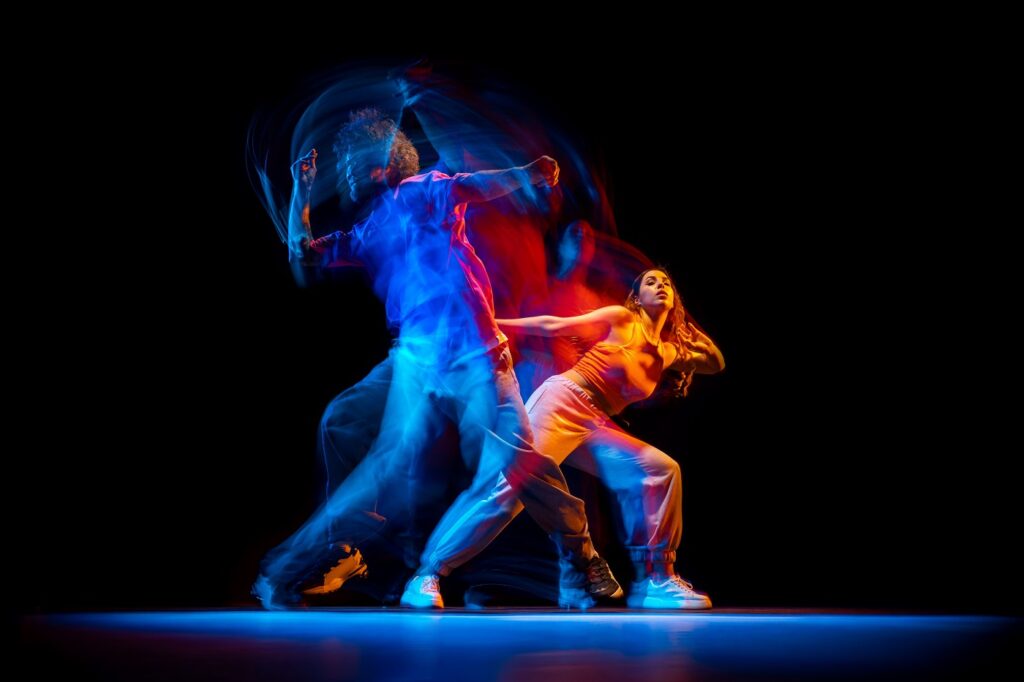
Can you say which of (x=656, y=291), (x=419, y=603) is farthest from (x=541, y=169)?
(x=419, y=603)

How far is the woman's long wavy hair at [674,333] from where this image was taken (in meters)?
3.70

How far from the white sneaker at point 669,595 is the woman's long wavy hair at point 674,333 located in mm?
840

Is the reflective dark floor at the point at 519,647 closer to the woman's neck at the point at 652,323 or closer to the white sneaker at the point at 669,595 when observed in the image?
the white sneaker at the point at 669,595

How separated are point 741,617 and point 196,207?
9.67ft

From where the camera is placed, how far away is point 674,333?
3.71 meters

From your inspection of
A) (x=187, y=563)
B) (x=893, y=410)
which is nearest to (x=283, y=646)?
(x=187, y=563)

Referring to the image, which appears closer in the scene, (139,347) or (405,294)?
(405,294)

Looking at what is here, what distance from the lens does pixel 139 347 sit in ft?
12.6

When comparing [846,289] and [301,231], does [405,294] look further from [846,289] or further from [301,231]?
[846,289]

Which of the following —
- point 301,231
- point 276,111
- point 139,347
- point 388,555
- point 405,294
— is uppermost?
point 276,111

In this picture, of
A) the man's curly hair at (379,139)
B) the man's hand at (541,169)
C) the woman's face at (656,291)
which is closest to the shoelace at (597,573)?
the woman's face at (656,291)

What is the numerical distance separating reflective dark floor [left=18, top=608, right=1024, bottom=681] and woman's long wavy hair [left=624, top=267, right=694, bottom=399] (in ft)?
3.72

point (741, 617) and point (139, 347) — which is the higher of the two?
point (139, 347)

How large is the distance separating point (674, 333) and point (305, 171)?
1.73 meters
